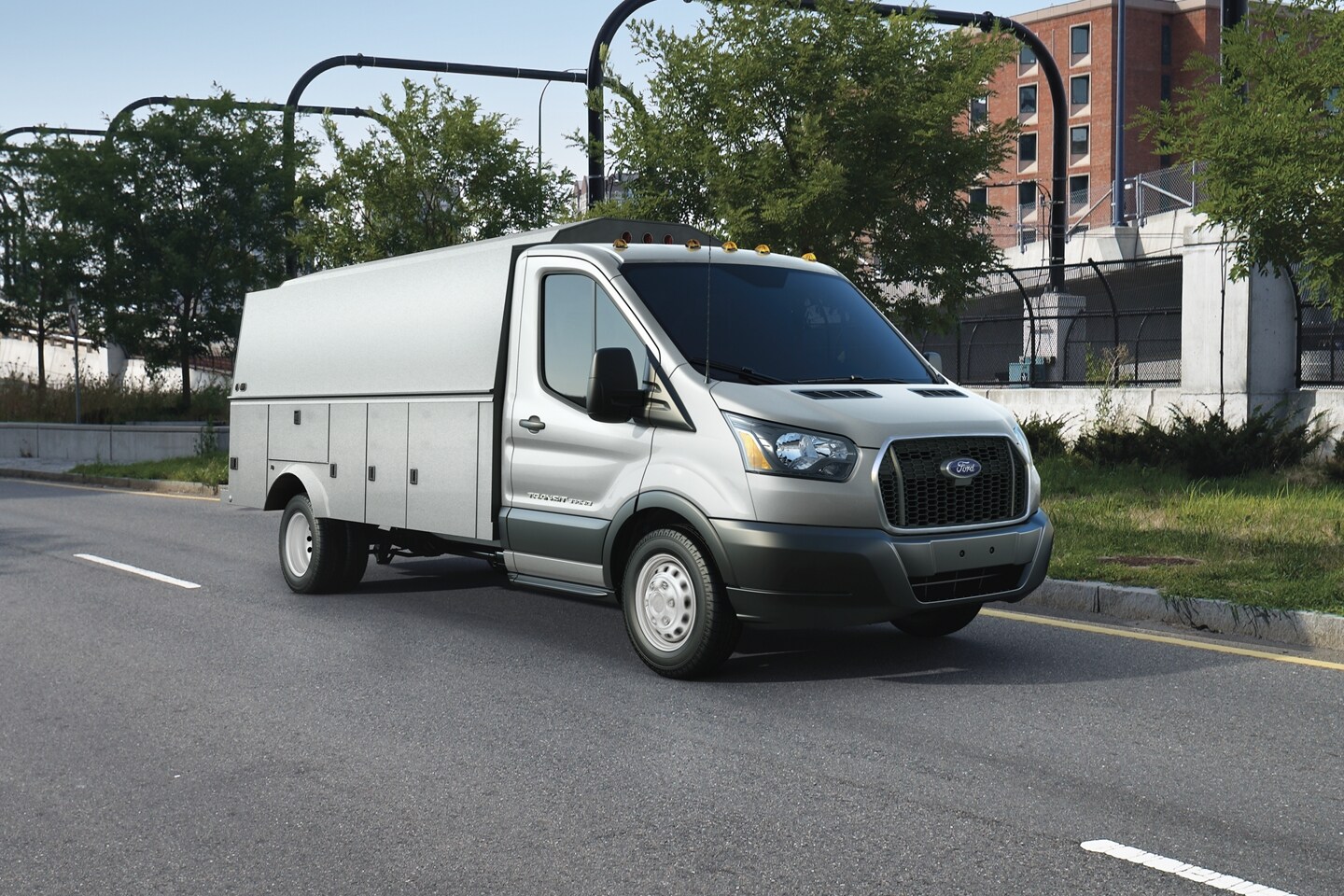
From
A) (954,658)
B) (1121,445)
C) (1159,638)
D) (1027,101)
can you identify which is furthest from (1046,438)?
(1027,101)

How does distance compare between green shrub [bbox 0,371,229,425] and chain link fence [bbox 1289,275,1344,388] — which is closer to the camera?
chain link fence [bbox 1289,275,1344,388]

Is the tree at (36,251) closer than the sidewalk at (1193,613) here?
No

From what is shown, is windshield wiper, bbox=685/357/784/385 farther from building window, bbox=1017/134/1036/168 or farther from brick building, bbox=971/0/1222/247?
building window, bbox=1017/134/1036/168

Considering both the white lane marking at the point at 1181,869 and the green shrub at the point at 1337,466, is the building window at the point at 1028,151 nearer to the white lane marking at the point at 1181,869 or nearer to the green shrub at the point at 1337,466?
the green shrub at the point at 1337,466

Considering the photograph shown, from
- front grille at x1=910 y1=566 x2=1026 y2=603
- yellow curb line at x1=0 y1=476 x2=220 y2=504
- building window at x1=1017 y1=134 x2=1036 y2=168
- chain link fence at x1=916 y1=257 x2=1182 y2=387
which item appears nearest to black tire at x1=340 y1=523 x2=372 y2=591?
front grille at x1=910 y1=566 x2=1026 y2=603

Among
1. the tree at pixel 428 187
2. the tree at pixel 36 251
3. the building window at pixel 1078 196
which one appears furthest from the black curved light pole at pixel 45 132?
the building window at pixel 1078 196

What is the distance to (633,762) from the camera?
Result: 568cm

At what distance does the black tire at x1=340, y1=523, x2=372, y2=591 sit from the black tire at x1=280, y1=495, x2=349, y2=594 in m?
0.02

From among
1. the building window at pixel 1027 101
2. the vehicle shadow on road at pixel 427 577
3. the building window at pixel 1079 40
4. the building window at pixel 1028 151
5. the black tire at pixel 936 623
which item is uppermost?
the building window at pixel 1079 40

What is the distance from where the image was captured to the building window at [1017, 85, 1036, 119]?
248ft

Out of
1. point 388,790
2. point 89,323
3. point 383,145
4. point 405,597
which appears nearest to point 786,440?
point 388,790

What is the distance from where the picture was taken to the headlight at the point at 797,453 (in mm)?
6711

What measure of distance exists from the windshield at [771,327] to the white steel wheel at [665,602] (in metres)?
1.03

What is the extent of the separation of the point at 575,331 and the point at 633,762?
2983 mm
